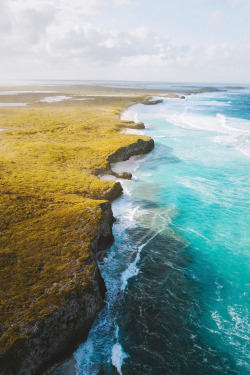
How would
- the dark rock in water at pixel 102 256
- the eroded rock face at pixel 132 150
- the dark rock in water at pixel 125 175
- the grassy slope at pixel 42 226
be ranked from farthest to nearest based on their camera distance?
the eroded rock face at pixel 132 150 → the dark rock in water at pixel 125 175 → the dark rock in water at pixel 102 256 → the grassy slope at pixel 42 226

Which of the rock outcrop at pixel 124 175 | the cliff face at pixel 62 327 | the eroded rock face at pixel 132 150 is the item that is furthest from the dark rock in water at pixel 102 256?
the eroded rock face at pixel 132 150

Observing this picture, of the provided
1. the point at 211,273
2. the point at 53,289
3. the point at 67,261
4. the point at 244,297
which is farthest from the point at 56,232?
the point at 244,297

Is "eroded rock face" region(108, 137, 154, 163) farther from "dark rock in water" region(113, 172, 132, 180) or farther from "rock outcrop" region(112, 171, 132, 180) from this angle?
"dark rock in water" region(113, 172, 132, 180)

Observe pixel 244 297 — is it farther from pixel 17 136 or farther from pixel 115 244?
pixel 17 136

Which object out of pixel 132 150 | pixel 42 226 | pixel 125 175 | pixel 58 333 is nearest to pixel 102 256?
pixel 42 226

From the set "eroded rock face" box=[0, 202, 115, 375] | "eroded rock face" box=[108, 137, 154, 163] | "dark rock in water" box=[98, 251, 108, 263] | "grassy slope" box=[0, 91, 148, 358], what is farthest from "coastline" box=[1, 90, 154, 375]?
"eroded rock face" box=[108, 137, 154, 163]

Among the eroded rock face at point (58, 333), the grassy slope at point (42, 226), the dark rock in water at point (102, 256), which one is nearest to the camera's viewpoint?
the eroded rock face at point (58, 333)

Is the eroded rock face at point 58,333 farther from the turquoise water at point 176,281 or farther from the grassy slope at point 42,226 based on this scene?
the turquoise water at point 176,281

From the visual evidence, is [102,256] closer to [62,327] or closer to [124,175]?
[62,327]
